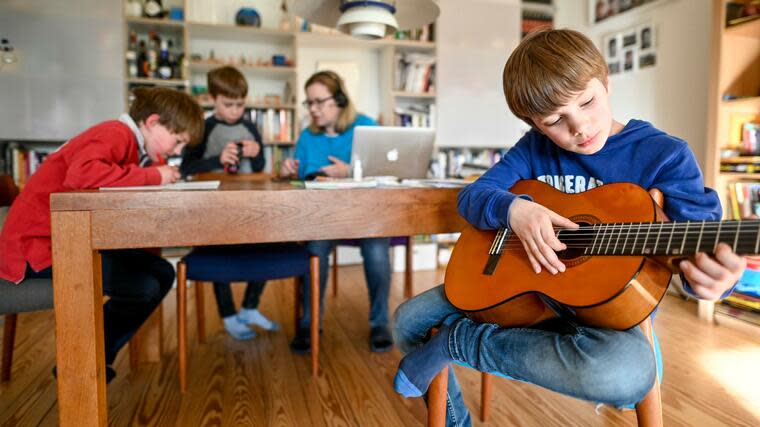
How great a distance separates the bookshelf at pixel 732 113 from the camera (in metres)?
2.39

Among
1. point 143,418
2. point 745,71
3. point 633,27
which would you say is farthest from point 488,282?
point 633,27

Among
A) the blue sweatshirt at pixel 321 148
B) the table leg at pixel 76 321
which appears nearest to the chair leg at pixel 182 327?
the table leg at pixel 76 321

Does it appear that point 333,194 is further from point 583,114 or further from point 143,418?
point 143,418

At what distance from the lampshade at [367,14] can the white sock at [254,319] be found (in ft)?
4.09

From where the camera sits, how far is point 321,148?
2.53 meters

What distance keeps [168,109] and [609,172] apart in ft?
4.12

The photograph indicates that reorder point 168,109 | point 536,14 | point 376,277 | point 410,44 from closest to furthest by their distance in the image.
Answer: point 168,109 < point 376,277 < point 410,44 < point 536,14

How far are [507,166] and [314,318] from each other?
892 millimetres

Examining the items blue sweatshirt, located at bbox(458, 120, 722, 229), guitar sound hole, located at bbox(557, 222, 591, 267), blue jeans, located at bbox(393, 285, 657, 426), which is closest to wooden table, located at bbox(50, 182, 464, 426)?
blue sweatshirt, located at bbox(458, 120, 722, 229)

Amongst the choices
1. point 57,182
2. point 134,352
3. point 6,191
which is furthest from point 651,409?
point 6,191

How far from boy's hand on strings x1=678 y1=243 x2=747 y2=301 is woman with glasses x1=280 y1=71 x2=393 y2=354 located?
137cm

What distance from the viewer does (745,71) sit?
2447mm

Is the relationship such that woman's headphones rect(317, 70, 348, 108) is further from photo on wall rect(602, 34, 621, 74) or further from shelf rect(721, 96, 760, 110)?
photo on wall rect(602, 34, 621, 74)

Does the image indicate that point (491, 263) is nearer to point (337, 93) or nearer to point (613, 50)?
point (337, 93)
